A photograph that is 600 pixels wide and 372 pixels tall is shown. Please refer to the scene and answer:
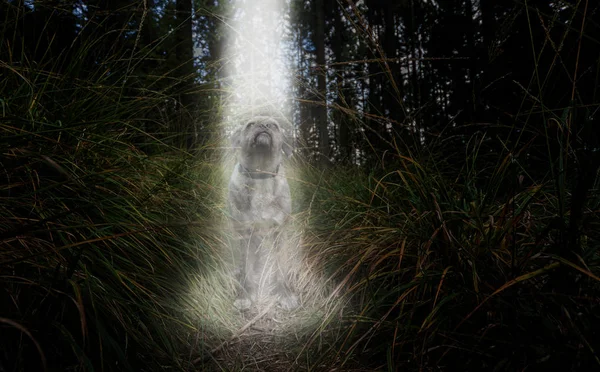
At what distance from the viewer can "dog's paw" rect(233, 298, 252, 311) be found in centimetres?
194

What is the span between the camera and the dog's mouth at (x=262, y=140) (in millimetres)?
2002

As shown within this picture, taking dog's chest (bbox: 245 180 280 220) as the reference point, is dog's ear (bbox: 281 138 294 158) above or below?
above

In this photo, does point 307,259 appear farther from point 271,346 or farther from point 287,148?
point 287,148

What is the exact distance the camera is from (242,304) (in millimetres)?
1963

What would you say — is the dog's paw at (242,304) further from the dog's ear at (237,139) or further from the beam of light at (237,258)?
the dog's ear at (237,139)

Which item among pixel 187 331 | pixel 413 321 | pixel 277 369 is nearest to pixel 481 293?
pixel 413 321

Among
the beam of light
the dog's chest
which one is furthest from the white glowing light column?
the dog's chest

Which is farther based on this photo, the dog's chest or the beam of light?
the dog's chest

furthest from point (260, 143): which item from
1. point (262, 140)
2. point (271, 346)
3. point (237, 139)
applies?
point (271, 346)

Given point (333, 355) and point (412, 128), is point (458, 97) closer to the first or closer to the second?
point (412, 128)

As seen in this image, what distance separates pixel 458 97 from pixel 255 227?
24.8 feet

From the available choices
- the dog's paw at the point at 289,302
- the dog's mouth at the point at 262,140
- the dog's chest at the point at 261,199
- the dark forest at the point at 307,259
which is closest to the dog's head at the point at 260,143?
the dog's mouth at the point at 262,140

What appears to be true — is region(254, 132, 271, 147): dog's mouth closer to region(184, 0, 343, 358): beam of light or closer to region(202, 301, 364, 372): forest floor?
region(184, 0, 343, 358): beam of light

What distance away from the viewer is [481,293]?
1001mm
